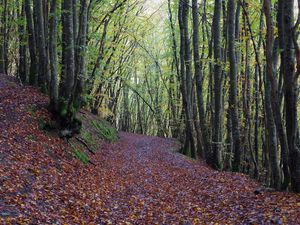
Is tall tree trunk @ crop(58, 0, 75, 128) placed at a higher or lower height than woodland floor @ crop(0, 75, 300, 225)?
higher

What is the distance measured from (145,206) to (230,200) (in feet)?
7.42

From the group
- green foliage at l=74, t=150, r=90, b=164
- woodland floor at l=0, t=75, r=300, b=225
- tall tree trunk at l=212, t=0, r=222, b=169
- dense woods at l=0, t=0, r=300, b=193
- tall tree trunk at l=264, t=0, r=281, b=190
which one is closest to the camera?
woodland floor at l=0, t=75, r=300, b=225

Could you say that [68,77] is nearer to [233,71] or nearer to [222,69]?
[233,71]

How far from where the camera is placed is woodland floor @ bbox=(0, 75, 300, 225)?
7.17 metres

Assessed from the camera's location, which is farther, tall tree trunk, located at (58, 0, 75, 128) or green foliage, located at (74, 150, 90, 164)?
tall tree trunk, located at (58, 0, 75, 128)

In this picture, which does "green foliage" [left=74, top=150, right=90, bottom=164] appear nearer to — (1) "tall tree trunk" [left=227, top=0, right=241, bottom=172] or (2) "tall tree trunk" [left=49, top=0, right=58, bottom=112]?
(2) "tall tree trunk" [left=49, top=0, right=58, bottom=112]

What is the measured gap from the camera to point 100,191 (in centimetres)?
997

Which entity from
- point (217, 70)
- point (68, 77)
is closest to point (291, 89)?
point (217, 70)

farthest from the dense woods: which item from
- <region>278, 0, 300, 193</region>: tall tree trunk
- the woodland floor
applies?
the woodland floor

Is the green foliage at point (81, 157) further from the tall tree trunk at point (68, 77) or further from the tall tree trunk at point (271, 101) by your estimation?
the tall tree trunk at point (271, 101)

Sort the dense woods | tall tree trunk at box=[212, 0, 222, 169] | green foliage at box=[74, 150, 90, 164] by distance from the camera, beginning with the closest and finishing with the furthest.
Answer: the dense woods → green foliage at box=[74, 150, 90, 164] → tall tree trunk at box=[212, 0, 222, 169]

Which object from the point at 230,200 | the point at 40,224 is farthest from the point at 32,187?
the point at 230,200

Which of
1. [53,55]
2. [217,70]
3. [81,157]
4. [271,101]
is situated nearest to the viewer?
[271,101]

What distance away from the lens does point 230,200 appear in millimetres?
9344
